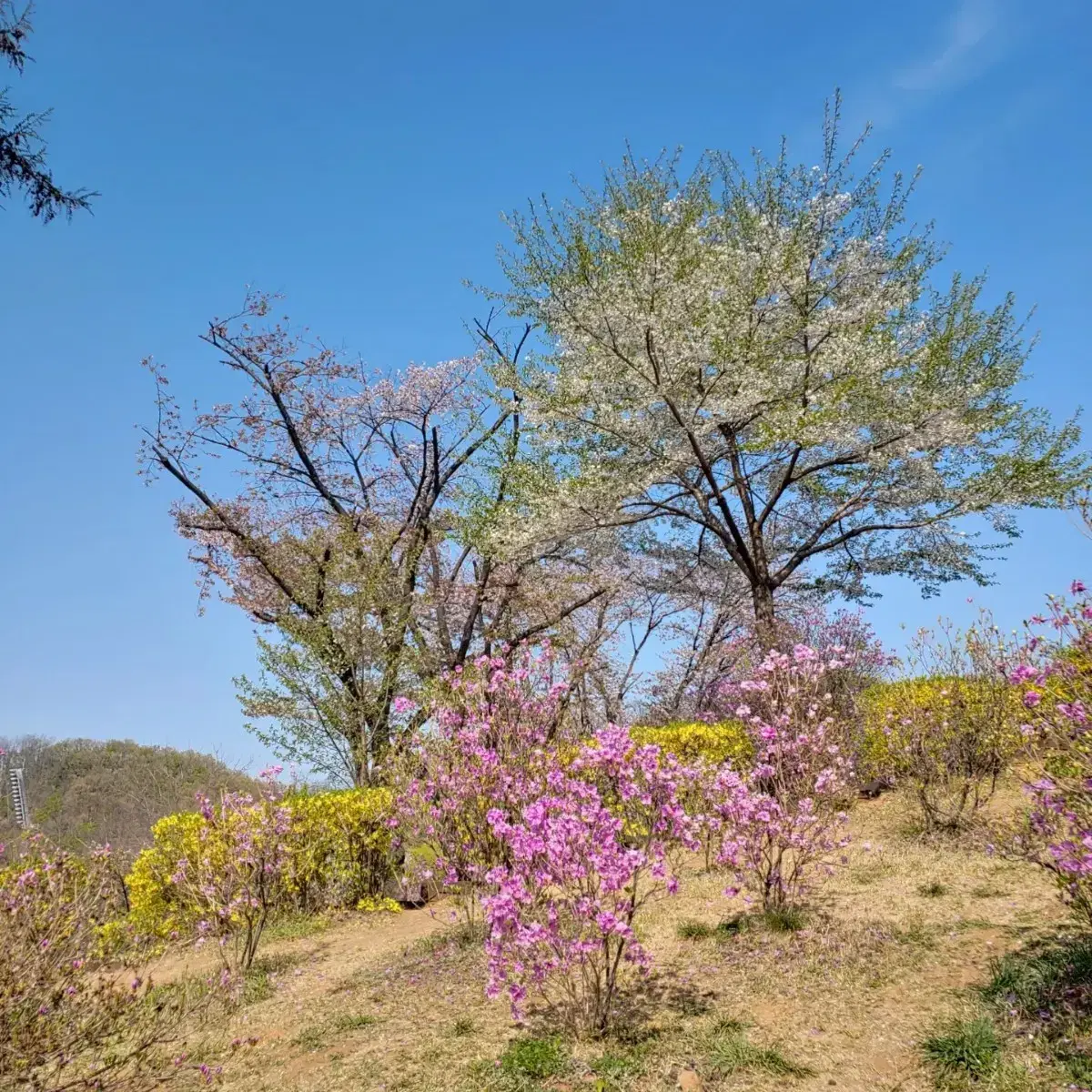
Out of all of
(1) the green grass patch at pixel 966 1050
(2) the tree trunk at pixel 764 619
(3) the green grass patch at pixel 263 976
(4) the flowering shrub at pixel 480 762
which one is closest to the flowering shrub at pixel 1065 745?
(1) the green grass patch at pixel 966 1050

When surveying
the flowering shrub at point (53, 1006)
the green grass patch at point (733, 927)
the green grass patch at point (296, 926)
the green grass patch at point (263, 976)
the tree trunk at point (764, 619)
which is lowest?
the green grass patch at point (263, 976)

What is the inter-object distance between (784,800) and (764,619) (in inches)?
319

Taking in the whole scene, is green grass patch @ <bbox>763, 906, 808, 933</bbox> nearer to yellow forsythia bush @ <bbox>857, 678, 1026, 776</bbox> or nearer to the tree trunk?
yellow forsythia bush @ <bbox>857, 678, 1026, 776</bbox>

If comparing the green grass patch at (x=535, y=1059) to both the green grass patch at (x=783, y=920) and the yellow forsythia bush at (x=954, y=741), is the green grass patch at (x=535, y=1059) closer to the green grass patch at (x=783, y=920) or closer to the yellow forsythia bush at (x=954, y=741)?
the green grass patch at (x=783, y=920)

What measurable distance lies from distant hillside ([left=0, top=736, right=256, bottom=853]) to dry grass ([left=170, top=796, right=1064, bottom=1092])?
1616 centimetres

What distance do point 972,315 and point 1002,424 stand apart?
219 cm

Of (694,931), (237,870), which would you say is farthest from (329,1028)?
(694,931)

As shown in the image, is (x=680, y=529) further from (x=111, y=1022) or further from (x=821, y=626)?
(x=111, y=1022)

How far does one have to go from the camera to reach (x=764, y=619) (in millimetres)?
14211

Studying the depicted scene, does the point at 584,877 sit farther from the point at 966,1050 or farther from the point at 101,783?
the point at 101,783

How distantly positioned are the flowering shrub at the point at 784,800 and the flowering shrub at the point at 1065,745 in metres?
1.88

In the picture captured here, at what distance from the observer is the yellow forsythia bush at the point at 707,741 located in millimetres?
11352

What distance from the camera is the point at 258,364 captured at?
15.8 m

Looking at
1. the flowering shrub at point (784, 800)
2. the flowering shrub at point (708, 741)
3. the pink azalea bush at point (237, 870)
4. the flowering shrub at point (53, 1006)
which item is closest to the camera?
the flowering shrub at point (53, 1006)
